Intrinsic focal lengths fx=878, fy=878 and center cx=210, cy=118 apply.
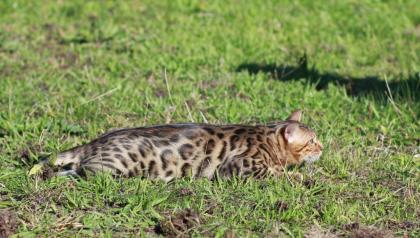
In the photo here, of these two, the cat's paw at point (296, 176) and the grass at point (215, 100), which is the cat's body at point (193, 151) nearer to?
the cat's paw at point (296, 176)

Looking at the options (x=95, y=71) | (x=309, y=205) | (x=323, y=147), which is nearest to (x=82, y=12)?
(x=95, y=71)

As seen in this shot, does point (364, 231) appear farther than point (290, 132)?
No

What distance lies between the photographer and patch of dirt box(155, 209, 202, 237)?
6277 mm

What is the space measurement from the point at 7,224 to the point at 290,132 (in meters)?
2.98

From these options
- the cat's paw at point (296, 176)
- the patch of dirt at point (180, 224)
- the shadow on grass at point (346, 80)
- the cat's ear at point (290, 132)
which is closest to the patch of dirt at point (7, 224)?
the patch of dirt at point (180, 224)

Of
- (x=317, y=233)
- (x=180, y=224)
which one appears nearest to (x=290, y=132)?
(x=317, y=233)

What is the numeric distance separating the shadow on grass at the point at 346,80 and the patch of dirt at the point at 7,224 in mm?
5033

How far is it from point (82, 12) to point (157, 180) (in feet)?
23.1

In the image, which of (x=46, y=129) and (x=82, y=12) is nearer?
(x=46, y=129)

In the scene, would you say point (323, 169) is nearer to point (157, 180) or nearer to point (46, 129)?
point (157, 180)

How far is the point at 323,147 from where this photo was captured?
833cm

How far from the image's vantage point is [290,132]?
26.9 ft

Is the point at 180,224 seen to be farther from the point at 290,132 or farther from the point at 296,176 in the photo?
the point at 290,132

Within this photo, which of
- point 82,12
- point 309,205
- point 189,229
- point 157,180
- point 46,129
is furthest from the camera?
point 82,12
